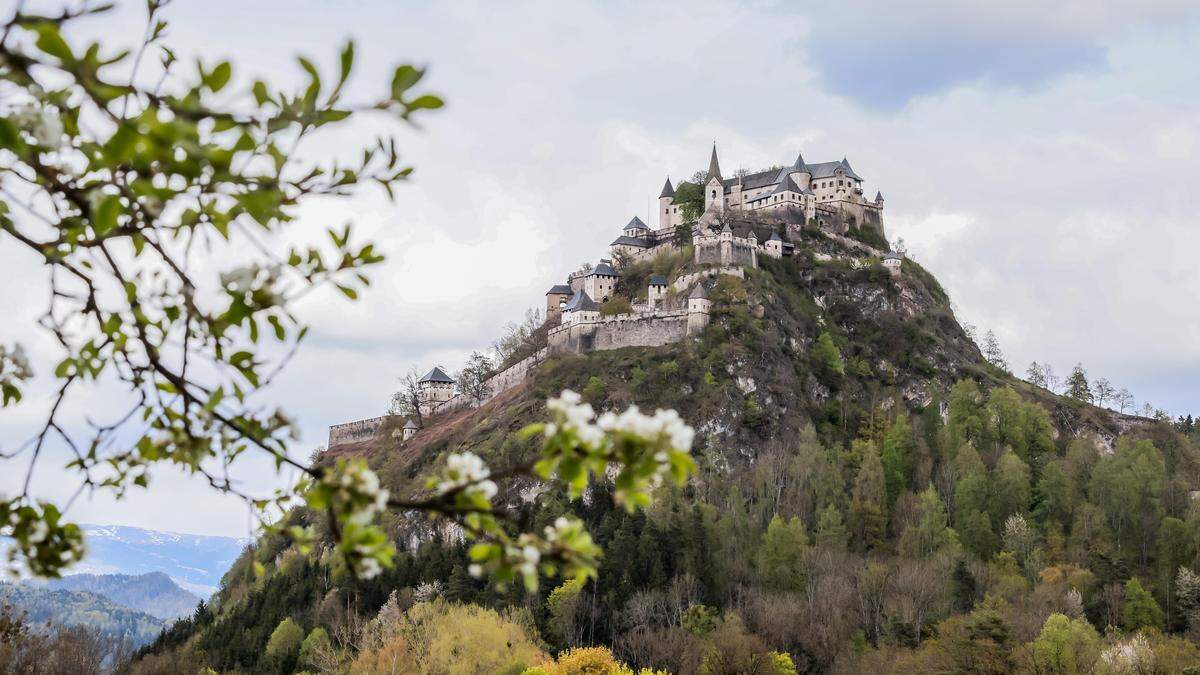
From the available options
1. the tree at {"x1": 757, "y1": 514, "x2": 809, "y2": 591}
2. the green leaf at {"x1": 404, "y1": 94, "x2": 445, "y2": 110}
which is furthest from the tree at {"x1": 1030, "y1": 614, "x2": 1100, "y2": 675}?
the green leaf at {"x1": 404, "y1": 94, "x2": 445, "y2": 110}

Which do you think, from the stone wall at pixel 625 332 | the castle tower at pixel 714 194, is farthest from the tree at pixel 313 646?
the castle tower at pixel 714 194

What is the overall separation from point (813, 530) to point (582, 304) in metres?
31.0

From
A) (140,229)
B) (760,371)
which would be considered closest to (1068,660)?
(760,371)

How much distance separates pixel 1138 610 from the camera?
2446 inches

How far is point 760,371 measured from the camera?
94438mm

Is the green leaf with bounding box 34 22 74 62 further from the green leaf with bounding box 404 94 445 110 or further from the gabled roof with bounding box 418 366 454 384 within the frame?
the gabled roof with bounding box 418 366 454 384

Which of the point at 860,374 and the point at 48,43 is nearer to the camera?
the point at 48,43

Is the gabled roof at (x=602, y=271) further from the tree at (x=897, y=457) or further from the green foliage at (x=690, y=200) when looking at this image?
the tree at (x=897, y=457)

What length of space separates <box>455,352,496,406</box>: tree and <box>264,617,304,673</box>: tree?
126 feet

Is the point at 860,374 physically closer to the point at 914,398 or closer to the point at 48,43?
the point at 914,398

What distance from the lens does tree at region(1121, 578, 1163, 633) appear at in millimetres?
61219

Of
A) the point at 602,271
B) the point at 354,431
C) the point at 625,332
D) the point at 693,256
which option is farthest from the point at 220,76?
the point at 354,431

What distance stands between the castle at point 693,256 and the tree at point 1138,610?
41.8 m

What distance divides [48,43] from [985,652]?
5244cm
